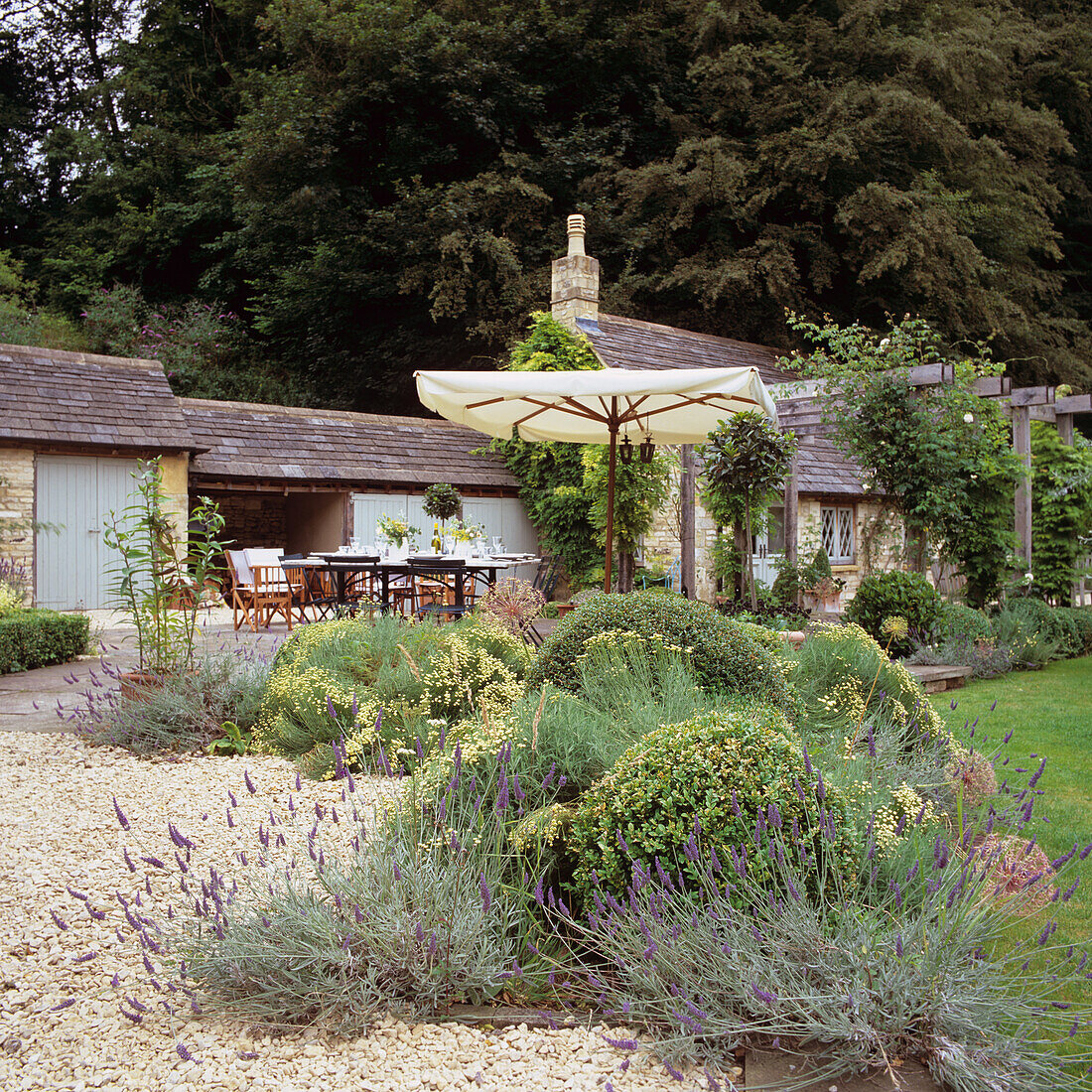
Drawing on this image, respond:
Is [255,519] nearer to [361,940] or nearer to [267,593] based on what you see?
[267,593]

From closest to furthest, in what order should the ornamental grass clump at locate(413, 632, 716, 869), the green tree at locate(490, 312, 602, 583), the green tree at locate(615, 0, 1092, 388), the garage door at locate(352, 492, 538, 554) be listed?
the ornamental grass clump at locate(413, 632, 716, 869) < the green tree at locate(490, 312, 602, 583) < the garage door at locate(352, 492, 538, 554) < the green tree at locate(615, 0, 1092, 388)

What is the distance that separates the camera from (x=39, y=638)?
830cm

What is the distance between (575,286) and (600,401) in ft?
22.9

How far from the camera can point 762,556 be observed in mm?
15453

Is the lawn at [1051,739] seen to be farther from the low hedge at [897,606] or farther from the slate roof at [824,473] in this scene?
the slate roof at [824,473]

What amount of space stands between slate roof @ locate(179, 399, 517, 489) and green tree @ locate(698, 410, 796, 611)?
8.05 metres

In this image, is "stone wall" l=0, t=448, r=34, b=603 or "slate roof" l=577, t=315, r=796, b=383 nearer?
"stone wall" l=0, t=448, r=34, b=603

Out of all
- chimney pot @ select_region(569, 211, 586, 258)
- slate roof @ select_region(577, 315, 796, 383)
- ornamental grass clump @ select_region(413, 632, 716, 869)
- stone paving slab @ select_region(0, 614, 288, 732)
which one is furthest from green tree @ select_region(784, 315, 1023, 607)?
stone paving slab @ select_region(0, 614, 288, 732)

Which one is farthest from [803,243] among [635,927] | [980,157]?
[635,927]

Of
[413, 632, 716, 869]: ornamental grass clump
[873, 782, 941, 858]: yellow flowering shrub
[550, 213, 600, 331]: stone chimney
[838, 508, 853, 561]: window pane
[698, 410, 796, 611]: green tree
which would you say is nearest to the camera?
[873, 782, 941, 858]: yellow flowering shrub

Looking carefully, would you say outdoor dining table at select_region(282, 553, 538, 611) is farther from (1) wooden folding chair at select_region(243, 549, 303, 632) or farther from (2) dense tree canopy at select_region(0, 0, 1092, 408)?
(2) dense tree canopy at select_region(0, 0, 1092, 408)

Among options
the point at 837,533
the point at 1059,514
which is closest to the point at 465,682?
the point at 1059,514

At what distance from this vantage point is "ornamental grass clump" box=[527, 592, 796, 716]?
4.14 meters

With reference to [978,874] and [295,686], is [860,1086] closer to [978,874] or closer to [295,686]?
[978,874]
